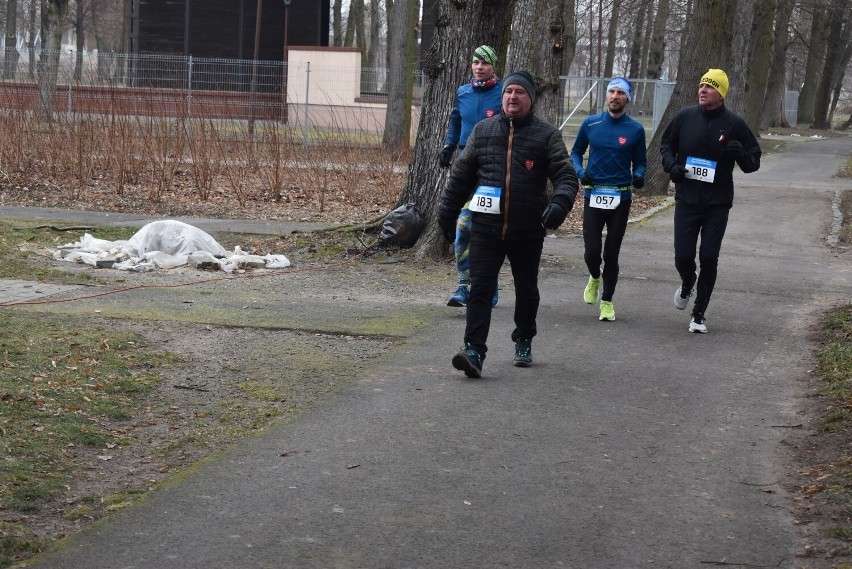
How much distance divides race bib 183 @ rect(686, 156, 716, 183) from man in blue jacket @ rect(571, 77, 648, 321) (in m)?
0.34

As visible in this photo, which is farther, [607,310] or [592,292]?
[592,292]

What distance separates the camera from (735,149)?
8742mm

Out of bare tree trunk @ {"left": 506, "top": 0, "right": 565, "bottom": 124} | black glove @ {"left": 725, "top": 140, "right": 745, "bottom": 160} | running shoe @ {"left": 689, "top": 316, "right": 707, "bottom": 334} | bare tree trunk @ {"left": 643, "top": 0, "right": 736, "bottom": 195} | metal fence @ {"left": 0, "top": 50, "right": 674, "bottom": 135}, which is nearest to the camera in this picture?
black glove @ {"left": 725, "top": 140, "right": 745, "bottom": 160}

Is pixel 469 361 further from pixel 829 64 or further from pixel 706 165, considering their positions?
pixel 829 64

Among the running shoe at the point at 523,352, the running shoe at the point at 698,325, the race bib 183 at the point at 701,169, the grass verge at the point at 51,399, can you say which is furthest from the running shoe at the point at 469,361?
the race bib 183 at the point at 701,169

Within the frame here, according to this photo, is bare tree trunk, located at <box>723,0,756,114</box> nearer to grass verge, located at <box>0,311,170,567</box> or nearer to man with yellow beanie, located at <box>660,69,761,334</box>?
man with yellow beanie, located at <box>660,69,761,334</box>

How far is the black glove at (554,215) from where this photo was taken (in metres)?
6.80

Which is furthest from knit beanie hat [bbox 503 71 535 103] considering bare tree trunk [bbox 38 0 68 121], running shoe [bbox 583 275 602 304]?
bare tree trunk [bbox 38 0 68 121]

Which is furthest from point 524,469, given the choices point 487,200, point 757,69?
point 757,69

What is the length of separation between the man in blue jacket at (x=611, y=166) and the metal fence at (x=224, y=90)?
978 centimetres

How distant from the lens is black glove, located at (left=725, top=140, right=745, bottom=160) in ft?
28.7

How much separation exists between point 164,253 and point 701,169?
5.20m

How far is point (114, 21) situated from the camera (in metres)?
82.3

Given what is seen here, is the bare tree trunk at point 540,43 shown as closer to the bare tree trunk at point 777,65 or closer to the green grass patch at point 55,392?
the green grass patch at point 55,392
